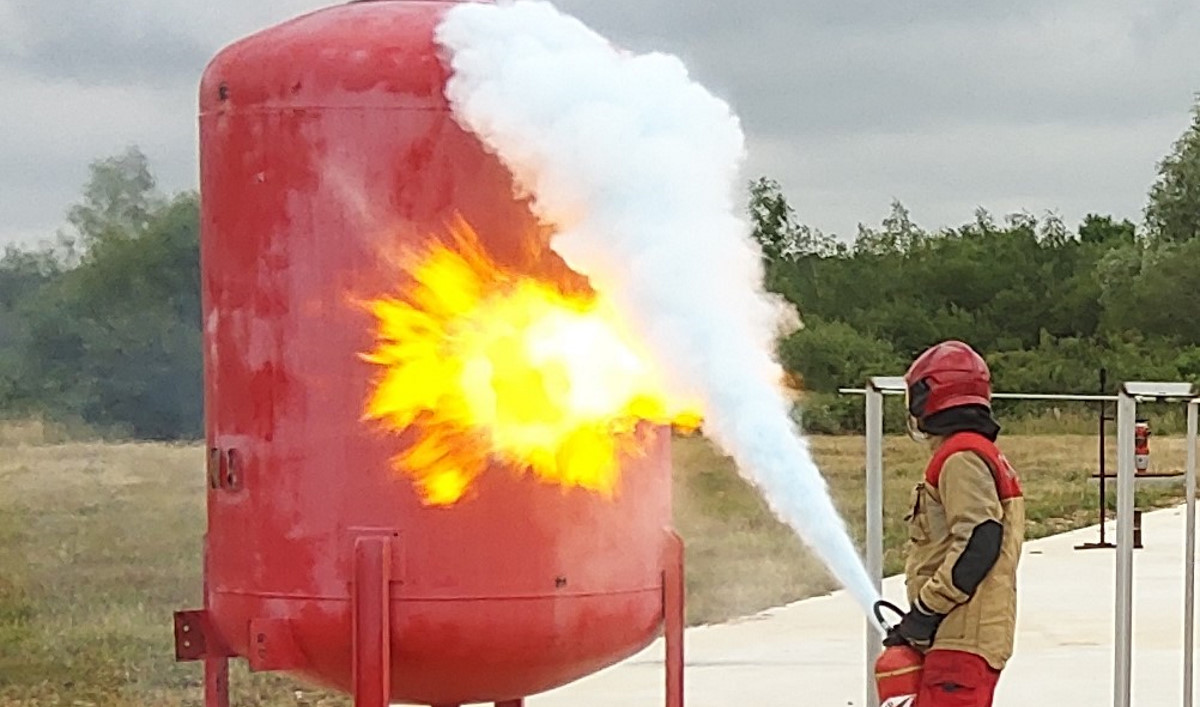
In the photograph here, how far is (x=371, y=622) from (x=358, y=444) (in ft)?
1.50

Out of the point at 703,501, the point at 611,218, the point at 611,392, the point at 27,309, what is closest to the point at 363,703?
the point at 611,392

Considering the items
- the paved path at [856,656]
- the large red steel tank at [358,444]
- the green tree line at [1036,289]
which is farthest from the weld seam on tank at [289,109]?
the green tree line at [1036,289]

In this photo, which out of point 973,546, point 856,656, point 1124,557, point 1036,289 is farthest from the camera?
point 1036,289

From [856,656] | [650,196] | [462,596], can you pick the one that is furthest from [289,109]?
[856,656]

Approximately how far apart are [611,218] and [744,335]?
0.51 m

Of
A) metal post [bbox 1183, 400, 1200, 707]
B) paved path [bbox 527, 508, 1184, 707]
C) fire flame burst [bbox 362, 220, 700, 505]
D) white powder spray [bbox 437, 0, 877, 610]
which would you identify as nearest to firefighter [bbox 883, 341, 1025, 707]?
white powder spray [bbox 437, 0, 877, 610]

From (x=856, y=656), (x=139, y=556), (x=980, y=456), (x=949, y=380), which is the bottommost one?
(x=856, y=656)

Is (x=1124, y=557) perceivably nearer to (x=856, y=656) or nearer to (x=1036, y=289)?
(x=856, y=656)

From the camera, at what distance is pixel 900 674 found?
17.8 ft

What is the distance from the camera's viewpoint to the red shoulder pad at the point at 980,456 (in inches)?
209

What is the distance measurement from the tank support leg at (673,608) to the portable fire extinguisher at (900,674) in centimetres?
68

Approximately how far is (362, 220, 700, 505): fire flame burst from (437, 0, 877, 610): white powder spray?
21 cm

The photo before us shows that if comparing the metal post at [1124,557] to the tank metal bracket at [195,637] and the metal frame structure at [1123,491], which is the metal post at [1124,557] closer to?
the metal frame structure at [1123,491]

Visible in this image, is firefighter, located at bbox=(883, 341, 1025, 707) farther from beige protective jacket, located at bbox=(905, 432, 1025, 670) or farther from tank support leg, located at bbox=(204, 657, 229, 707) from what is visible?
tank support leg, located at bbox=(204, 657, 229, 707)
